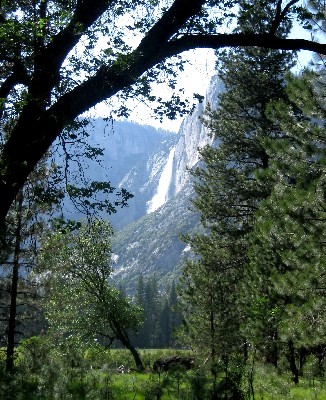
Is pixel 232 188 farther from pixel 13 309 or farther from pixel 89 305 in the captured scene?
pixel 89 305

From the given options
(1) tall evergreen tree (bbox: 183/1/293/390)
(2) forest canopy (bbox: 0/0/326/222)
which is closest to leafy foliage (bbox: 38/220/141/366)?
(1) tall evergreen tree (bbox: 183/1/293/390)

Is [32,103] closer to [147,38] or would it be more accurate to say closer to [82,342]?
[147,38]

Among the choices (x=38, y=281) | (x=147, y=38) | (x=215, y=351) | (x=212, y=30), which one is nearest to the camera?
(x=147, y=38)

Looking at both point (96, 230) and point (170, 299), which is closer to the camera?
point (96, 230)

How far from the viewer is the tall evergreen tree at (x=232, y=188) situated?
16.5 meters

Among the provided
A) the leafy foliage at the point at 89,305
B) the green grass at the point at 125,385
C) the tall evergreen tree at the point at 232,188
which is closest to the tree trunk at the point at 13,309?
the green grass at the point at 125,385

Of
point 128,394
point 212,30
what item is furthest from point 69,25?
point 128,394

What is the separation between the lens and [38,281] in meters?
16.5

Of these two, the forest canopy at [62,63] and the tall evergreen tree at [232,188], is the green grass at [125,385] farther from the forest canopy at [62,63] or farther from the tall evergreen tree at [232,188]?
the tall evergreen tree at [232,188]

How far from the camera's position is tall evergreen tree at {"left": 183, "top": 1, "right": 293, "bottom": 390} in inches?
651

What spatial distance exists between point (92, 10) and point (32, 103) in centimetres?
129

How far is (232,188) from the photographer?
17219 millimetres

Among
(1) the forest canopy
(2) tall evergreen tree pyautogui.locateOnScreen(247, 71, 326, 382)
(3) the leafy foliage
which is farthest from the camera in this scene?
(3) the leafy foliage

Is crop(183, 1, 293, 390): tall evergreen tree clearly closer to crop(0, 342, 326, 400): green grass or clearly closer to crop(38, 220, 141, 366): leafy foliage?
crop(38, 220, 141, 366): leafy foliage
